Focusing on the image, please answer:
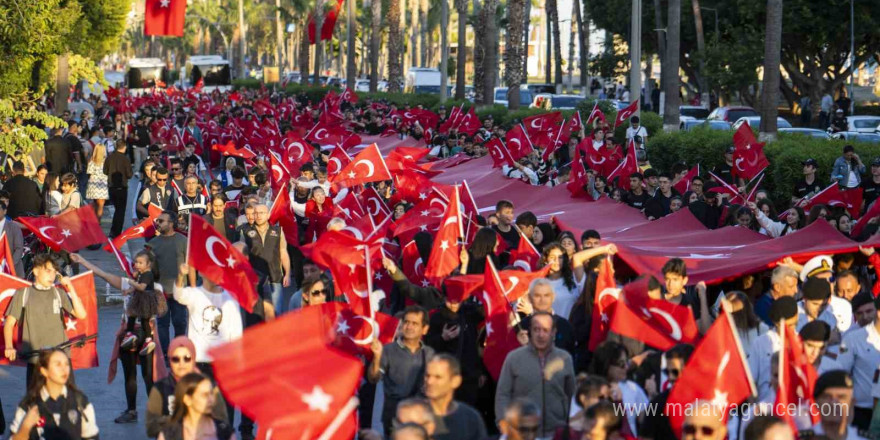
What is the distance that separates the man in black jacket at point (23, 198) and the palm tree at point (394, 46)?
37.6m

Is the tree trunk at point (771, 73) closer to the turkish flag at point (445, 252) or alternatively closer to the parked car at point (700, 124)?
the parked car at point (700, 124)

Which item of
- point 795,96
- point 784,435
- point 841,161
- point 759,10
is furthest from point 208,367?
point 795,96

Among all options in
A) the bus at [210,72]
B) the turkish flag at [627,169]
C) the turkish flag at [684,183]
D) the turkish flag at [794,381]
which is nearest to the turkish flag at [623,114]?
the turkish flag at [627,169]

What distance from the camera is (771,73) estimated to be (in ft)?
82.7

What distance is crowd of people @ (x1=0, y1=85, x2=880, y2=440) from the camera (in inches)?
264

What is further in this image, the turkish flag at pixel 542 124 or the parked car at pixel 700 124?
the parked car at pixel 700 124

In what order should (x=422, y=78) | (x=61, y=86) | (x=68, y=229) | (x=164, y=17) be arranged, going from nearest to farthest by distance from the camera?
(x=68, y=229), (x=164, y=17), (x=61, y=86), (x=422, y=78)

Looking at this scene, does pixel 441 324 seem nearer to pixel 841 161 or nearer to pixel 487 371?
pixel 487 371

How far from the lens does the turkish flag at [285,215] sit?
14.1m

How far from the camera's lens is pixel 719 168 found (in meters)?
21.6

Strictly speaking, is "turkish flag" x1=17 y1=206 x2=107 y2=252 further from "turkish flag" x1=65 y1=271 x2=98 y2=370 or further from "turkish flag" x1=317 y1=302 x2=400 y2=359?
"turkish flag" x1=317 y1=302 x2=400 y2=359

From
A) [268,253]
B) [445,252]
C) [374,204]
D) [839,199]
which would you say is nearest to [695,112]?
[839,199]

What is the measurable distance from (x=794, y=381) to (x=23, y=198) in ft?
37.0

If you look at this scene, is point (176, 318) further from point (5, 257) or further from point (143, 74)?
point (143, 74)
